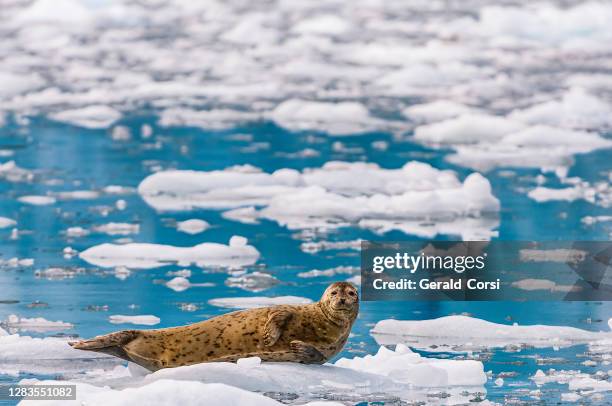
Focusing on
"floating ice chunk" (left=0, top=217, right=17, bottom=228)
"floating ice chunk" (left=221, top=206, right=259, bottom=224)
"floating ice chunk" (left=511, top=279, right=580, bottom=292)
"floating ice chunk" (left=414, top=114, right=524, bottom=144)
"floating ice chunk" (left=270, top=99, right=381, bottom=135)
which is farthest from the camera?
"floating ice chunk" (left=270, top=99, right=381, bottom=135)

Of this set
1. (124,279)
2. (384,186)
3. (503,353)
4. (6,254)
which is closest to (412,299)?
(503,353)

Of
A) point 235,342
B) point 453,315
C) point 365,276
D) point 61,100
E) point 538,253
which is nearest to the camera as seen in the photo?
point 235,342

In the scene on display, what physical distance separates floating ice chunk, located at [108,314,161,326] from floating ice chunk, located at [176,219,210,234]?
2647mm

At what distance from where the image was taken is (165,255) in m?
9.52

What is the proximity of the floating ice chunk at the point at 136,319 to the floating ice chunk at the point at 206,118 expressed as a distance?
263 inches

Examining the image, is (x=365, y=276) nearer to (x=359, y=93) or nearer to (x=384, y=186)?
(x=384, y=186)

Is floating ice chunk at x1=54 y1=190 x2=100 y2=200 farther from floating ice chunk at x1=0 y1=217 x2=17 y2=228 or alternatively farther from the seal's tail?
the seal's tail

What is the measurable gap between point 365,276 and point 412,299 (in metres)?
0.49

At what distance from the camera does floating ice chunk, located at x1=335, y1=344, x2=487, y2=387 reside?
256 inches

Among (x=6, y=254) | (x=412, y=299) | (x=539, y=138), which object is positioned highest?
(x=539, y=138)

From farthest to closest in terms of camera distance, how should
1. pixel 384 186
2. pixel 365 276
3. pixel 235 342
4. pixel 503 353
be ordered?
pixel 384 186, pixel 365 276, pixel 503 353, pixel 235 342

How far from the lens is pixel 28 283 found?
8656 mm

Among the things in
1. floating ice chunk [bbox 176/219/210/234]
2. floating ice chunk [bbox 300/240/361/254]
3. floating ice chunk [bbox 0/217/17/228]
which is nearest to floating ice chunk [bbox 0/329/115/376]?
floating ice chunk [bbox 300/240/361/254]

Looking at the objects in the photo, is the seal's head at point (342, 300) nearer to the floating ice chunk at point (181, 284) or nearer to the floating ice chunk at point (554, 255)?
the floating ice chunk at point (181, 284)
